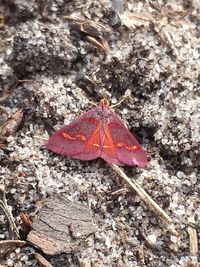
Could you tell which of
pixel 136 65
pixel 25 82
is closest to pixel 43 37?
pixel 25 82

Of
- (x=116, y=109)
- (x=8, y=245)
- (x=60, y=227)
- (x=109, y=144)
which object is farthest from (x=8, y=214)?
(x=116, y=109)

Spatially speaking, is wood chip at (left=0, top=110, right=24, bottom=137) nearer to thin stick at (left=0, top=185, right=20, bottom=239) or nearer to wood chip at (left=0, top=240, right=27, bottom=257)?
thin stick at (left=0, top=185, right=20, bottom=239)

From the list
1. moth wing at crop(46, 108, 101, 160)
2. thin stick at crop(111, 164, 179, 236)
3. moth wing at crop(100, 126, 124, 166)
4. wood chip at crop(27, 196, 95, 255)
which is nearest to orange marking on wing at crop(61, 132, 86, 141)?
moth wing at crop(46, 108, 101, 160)

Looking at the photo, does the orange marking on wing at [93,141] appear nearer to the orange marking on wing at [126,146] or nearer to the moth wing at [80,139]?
the moth wing at [80,139]

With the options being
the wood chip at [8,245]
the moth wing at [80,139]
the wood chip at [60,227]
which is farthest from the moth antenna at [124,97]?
the wood chip at [8,245]

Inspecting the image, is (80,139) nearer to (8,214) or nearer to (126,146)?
(126,146)

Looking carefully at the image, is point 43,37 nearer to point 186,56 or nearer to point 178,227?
point 186,56
